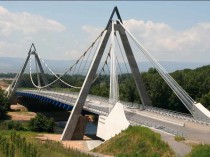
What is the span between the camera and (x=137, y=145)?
3488 cm

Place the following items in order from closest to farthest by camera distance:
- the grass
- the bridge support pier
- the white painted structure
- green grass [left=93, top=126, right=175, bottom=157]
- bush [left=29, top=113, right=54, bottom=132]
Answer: green grass [left=93, top=126, right=175, bottom=157]
the grass
the white painted structure
the bridge support pier
bush [left=29, top=113, right=54, bottom=132]

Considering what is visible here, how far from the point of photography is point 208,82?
75.3 meters

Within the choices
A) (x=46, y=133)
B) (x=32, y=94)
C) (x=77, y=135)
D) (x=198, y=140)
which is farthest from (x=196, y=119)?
(x=32, y=94)

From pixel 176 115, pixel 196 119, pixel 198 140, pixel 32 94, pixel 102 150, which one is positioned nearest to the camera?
pixel 198 140

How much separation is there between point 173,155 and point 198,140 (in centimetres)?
435

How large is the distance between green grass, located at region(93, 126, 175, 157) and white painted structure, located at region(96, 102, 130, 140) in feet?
8.85

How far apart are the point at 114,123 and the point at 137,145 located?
9136 millimetres

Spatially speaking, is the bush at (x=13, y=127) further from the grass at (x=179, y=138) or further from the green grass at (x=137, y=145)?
the grass at (x=179, y=138)

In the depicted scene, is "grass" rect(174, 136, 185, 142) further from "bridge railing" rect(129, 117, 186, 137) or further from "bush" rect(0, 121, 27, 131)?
"bush" rect(0, 121, 27, 131)

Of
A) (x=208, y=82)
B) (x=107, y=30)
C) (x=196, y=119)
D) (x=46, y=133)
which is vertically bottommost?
(x=46, y=133)

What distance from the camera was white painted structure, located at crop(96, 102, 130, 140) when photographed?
137 feet

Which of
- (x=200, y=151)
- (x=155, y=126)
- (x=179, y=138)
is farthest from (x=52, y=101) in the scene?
(x=200, y=151)

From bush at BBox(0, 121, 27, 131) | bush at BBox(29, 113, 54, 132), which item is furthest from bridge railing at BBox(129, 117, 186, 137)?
bush at BBox(0, 121, 27, 131)

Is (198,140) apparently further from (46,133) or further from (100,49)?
(46,133)
